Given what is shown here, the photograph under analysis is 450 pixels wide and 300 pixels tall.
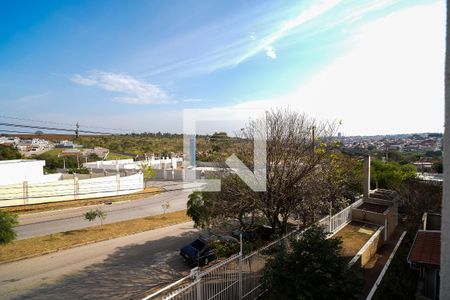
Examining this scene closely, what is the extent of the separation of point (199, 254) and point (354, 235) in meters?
6.82

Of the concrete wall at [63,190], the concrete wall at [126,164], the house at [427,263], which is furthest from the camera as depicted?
the concrete wall at [126,164]

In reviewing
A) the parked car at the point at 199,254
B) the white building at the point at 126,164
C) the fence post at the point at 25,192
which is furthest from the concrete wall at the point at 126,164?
the parked car at the point at 199,254

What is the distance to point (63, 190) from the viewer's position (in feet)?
79.0

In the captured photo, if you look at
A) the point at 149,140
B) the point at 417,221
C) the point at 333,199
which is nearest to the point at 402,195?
the point at 417,221

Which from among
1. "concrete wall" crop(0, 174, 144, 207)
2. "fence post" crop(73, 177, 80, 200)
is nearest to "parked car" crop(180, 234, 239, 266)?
"concrete wall" crop(0, 174, 144, 207)

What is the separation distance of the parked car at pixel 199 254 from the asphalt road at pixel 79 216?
9.70 meters

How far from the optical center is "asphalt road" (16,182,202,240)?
16.2 meters

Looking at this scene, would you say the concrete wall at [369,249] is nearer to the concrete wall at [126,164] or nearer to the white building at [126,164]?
the white building at [126,164]

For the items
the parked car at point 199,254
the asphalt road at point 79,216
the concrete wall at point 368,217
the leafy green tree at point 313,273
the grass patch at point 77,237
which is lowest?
the asphalt road at point 79,216

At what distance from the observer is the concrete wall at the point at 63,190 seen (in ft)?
70.3

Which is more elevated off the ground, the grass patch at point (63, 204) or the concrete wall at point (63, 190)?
the concrete wall at point (63, 190)

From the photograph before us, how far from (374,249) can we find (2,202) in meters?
26.7

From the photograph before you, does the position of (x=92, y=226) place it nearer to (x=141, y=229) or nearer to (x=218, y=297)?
(x=141, y=229)

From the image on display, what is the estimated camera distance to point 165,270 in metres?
10.2
